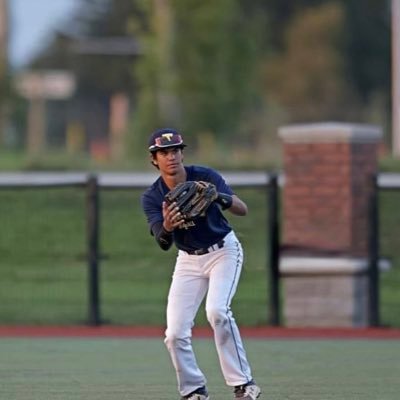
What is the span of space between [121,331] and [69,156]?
43.0 feet

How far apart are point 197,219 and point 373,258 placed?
6848 mm

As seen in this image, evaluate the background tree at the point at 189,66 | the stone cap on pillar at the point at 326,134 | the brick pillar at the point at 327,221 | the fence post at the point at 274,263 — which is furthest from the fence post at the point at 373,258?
the background tree at the point at 189,66

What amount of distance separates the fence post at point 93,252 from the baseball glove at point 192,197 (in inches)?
270

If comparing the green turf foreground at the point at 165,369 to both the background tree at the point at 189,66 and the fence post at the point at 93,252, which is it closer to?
the fence post at the point at 93,252

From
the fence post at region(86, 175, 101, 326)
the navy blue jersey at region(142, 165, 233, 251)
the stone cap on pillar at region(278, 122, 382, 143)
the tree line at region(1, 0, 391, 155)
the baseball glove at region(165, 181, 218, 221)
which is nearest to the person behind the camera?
the baseball glove at region(165, 181, 218, 221)

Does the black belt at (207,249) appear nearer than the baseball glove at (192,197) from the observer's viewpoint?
No

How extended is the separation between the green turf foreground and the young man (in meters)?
0.68

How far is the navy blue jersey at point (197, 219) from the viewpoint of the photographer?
9430mm

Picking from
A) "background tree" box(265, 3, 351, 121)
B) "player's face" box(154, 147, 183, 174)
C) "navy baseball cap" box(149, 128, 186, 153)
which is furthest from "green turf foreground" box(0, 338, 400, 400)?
"background tree" box(265, 3, 351, 121)

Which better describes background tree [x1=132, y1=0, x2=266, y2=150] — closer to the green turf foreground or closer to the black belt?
the green turf foreground

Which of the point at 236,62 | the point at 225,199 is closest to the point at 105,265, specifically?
the point at 225,199

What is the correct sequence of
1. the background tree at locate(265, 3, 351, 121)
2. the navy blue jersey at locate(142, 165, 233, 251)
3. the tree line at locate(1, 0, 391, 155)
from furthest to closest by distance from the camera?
1. the background tree at locate(265, 3, 351, 121)
2. the tree line at locate(1, 0, 391, 155)
3. the navy blue jersey at locate(142, 165, 233, 251)

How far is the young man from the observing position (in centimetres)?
931

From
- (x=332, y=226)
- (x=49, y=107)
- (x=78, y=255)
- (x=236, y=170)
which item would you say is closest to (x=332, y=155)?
(x=332, y=226)
